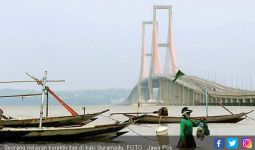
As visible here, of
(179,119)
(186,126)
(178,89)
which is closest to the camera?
(186,126)

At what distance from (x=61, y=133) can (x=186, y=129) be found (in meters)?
10.2

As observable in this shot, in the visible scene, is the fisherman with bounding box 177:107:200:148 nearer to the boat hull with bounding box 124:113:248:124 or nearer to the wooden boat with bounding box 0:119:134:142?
the wooden boat with bounding box 0:119:134:142

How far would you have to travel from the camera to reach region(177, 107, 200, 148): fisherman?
691 inches

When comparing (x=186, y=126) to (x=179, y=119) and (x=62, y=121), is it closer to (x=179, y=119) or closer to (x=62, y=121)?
(x=62, y=121)

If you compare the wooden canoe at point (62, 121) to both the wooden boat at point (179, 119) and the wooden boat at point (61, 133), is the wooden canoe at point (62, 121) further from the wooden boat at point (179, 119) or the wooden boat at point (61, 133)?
the wooden boat at point (61, 133)

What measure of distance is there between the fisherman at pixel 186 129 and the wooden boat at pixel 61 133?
27.1 ft

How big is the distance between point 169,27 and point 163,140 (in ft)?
443

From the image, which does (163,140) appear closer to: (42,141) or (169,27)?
(42,141)

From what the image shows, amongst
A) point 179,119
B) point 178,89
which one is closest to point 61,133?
point 179,119

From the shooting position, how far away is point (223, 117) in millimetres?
46219

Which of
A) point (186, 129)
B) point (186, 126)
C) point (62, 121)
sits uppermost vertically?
point (186, 126)

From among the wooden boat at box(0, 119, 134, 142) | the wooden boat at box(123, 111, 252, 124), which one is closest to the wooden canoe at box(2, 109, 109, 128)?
Answer: the wooden boat at box(123, 111, 252, 124)

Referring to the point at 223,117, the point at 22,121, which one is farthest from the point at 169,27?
the point at 22,121

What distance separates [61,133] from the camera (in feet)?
86.3
